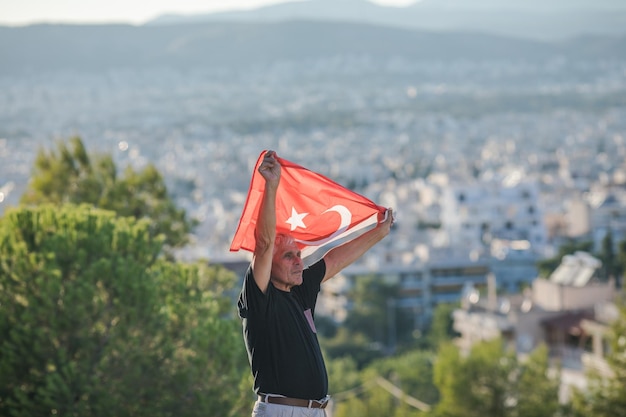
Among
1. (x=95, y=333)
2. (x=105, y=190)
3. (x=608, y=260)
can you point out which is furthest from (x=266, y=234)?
(x=608, y=260)

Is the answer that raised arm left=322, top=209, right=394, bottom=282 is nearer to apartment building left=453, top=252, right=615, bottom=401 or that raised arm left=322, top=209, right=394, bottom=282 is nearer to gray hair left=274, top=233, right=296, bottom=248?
gray hair left=274, top=233, right=296, bottom=248

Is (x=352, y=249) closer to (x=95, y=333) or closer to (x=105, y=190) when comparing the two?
(x=95, y=333)

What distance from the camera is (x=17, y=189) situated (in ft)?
203

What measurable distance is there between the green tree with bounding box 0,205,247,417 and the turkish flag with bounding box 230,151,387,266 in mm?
5738

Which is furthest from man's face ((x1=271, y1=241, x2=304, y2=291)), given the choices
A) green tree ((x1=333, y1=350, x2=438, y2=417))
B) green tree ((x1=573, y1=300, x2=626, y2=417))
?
green tree ((x1=333, y1=350, x2=438, y2=417))

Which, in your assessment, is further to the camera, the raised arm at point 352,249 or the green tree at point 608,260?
the green tree at point 608,260

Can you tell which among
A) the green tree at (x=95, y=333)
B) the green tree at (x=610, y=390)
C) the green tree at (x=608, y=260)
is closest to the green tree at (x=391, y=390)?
the green tree at (x=610, y=390)

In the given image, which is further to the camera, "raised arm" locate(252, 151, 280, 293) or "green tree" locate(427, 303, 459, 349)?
"green tree" locate(427, 303, 459, 349)

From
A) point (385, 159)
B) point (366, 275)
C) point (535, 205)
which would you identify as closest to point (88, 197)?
point (366, 275)

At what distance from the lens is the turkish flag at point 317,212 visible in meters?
6.00

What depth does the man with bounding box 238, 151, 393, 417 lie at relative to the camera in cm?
533

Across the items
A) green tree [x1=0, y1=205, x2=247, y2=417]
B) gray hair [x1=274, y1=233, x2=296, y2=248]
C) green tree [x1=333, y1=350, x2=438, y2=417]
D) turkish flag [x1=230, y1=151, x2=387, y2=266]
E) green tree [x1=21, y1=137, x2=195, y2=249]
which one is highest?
green tree [x1=21, y1=137, x2=195, y2=249]

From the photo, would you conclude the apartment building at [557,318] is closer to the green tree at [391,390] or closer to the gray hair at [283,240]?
the green tree at [391,390]

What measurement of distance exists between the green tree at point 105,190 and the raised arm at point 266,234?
1483 centimetres
